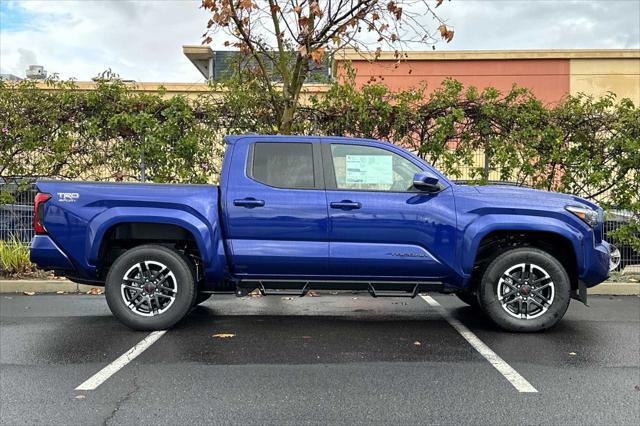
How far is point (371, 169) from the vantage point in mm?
5691

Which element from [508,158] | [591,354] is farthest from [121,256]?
[508,158]

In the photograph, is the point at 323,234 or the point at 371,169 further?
the point at 371,169

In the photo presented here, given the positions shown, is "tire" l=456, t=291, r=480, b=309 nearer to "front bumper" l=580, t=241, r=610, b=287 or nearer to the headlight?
"front bumper" l=580, t=241, r=610, b=287

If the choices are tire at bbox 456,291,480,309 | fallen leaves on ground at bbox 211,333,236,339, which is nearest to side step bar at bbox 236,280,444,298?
fallen leaves on ground at bbox 211,333,236,339

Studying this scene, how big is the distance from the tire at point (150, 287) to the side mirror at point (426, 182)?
240 centimetres

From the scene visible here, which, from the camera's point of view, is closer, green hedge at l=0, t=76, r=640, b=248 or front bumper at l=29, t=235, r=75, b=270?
front bumper at l=29, t=235, r=75, b=270

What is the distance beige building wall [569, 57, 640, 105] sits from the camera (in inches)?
826

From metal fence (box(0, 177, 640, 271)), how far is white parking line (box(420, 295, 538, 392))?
12.9ft

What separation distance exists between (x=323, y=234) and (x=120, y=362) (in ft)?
7.02

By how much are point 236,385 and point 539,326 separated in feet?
10.2

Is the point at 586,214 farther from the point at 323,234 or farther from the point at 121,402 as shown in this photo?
the point at 121,402

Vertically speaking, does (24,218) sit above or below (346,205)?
below

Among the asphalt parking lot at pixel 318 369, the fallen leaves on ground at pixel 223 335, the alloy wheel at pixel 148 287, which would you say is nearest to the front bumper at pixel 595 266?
the asphalt parking lot at pixel 318 369

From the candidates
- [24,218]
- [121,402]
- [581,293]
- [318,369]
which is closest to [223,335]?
[318,369]
